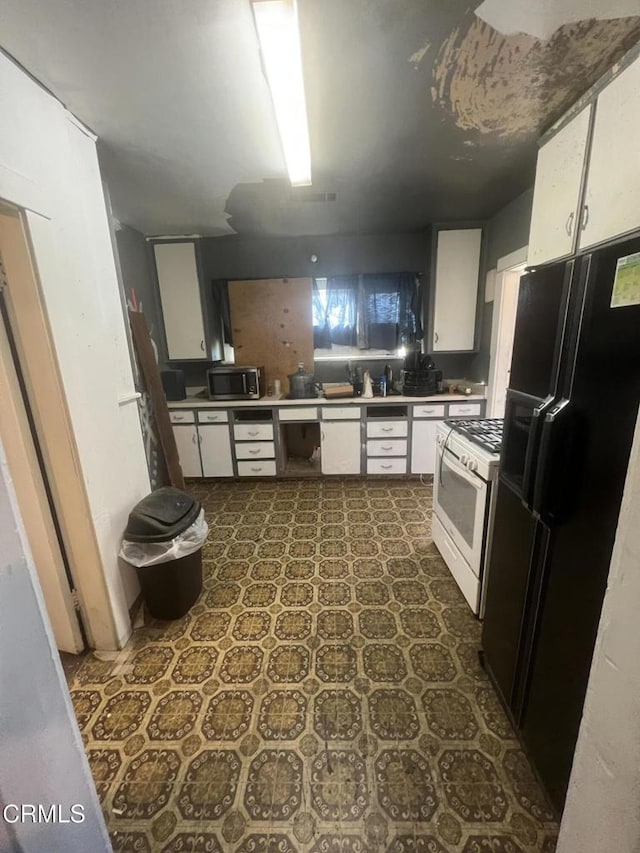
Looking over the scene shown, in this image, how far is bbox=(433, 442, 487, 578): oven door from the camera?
1.67 m

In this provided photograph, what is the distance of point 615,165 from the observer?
46.4 inches

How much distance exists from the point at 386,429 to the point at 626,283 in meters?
2.60

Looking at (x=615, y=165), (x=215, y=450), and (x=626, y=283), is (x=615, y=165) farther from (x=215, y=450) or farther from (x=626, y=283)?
(x=215, y=450)

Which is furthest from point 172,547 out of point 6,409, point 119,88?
Answer: point 119,88

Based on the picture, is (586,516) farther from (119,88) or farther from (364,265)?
(364,265)

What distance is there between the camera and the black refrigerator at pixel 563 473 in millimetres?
820

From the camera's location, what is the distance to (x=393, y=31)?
1182mm

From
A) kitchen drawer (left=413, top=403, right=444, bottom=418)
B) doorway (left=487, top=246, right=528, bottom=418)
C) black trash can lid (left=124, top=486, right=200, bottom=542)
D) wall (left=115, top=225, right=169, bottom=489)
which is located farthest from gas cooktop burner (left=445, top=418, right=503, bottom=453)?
wall (left=115, top=225, right=169, bottom=489)

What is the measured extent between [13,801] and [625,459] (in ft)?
4.38

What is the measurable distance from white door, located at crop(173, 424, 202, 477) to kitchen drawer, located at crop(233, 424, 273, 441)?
43 cm

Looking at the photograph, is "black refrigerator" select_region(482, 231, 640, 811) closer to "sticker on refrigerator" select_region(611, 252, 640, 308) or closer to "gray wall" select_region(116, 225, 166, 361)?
"sticker on refrigerator" select_region(611, 252, 640, 308)

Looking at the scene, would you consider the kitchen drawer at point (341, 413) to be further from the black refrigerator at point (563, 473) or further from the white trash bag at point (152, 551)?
the black refrigerator at point (563, 473)

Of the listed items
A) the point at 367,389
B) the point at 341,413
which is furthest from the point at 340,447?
the point at 367,389

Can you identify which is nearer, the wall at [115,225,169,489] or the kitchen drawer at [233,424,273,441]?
the wall at [115,225,169,489]
